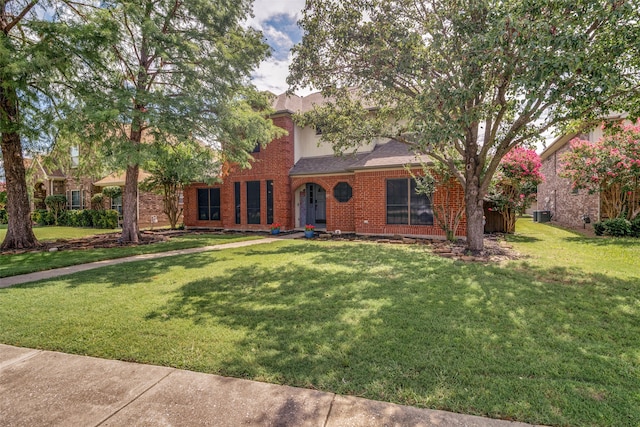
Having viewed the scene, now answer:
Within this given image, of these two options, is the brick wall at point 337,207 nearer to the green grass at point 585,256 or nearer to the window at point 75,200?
the green grass at point 585,256

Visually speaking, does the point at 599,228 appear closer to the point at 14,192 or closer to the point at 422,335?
the point at 422,335

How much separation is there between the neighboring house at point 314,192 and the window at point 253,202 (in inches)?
2.1

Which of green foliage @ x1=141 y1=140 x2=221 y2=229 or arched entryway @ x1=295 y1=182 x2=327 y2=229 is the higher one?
green foliage @ x1=141 y1=140 x2=221 y2=229

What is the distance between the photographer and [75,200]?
2419 cm

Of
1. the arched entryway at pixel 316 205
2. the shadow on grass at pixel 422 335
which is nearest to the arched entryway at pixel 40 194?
the arched entryway at pixel 316 205

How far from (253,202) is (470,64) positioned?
1313 centimetres

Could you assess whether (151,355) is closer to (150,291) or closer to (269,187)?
(150,291)

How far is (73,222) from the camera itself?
70.5ft

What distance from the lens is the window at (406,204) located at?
13.1 meters

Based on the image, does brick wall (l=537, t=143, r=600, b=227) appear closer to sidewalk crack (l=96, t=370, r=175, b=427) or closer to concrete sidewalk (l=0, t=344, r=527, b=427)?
concrete sidewalk (l=0, t=344, r=527, b=427)

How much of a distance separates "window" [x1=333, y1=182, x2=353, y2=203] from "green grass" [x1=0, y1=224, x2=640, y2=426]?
8.04m

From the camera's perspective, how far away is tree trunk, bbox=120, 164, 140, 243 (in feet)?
41.7

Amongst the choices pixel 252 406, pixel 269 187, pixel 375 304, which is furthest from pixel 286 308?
pixel 269 187

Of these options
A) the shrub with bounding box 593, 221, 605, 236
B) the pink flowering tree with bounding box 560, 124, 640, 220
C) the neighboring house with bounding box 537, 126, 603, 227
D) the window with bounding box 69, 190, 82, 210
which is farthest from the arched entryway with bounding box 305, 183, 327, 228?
the window with bounding box 69, 190, 82, 210
